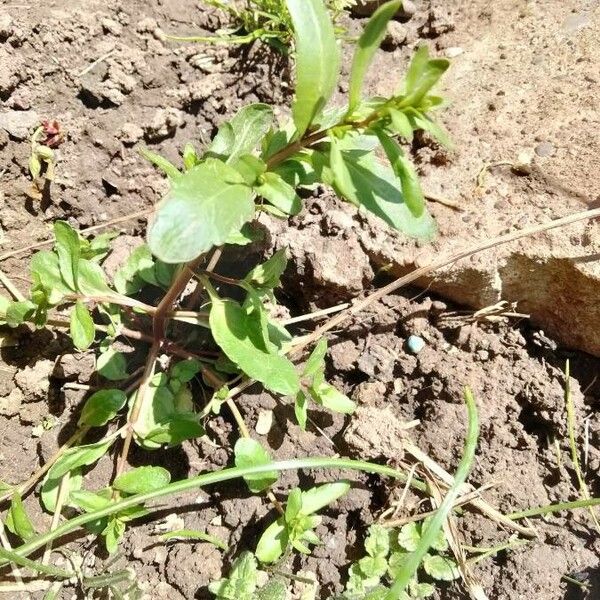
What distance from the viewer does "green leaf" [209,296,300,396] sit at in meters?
1.43

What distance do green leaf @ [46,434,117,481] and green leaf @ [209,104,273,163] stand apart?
80 centimetres

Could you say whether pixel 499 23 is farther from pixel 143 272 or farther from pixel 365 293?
pixel 143 272

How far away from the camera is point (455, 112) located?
78.0 inches

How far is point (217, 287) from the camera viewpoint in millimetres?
1895

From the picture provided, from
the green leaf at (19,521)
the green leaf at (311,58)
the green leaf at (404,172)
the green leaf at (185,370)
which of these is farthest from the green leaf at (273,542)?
the green leaf at (311,58)

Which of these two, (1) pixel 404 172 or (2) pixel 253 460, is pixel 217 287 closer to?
(2) pixel 253 460

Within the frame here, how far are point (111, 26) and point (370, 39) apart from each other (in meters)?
1.21

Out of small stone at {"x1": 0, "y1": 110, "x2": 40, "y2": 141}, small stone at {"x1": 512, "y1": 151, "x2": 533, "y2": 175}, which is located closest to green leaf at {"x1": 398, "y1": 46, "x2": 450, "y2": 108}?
small stone at {"x1": 512, "y1": 151, "x2": 533, "y2": 175}

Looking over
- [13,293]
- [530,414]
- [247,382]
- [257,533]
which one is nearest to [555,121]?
[530,414]

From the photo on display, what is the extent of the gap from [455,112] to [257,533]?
4.54ft

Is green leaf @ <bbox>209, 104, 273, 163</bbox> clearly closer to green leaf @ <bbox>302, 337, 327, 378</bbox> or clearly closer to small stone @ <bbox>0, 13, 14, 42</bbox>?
green leaf @ <bbox>302, 337, 327, 378</bbox>

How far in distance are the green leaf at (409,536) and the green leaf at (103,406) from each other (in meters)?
0.81

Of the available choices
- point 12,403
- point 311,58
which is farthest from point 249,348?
point 12,403

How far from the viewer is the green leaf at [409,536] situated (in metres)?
1.66
